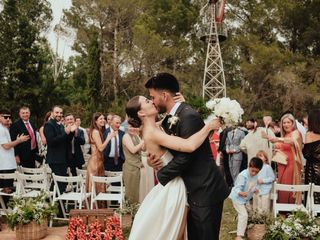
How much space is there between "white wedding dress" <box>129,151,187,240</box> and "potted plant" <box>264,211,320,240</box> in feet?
6.33

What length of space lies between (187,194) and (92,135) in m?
3.81

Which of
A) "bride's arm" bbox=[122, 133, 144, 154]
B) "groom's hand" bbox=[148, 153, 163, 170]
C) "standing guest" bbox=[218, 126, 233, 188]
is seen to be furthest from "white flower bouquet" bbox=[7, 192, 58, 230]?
"standing guest" bbox=[218, 126, 233, 188]

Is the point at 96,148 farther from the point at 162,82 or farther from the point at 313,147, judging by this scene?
the point at 162,82

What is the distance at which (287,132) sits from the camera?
605 centimetres

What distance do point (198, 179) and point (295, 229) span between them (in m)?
2.10

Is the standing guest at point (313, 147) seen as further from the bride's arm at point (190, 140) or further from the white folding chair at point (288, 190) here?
the bride's arm at point (190, 140)

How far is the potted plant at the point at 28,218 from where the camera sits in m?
5.28

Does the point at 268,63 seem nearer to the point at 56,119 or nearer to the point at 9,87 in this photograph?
the point at 9,87

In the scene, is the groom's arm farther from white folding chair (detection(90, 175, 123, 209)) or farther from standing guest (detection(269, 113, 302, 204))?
standing guest (detection(269, 113, 302, 204))

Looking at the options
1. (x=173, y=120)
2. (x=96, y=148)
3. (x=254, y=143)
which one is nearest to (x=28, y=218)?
(x=96, y=148)

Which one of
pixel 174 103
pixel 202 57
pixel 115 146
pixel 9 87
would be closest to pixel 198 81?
pixel 202 57

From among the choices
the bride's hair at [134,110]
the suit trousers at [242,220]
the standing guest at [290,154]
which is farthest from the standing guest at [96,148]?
the bride's hair at [134,110]

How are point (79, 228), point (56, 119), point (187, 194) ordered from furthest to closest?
point (56, 119)
point (79, 228)
point (187, 194)

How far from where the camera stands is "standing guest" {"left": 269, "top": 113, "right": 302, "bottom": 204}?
5938mm
